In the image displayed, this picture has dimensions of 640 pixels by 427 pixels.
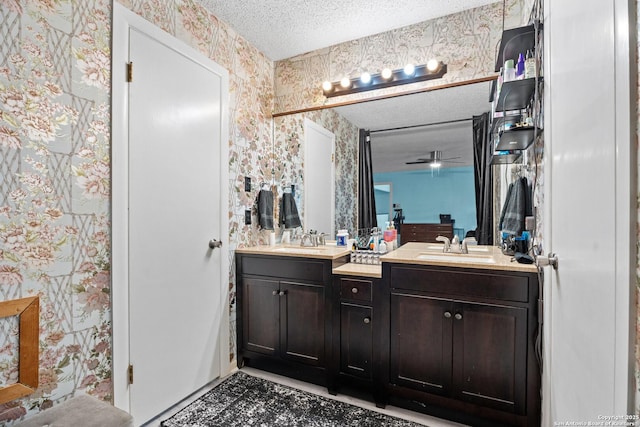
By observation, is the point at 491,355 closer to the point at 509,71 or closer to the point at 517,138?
the point at 517,138

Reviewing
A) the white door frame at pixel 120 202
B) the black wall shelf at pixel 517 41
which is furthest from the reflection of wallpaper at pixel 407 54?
the white door frame at pixel 120 202

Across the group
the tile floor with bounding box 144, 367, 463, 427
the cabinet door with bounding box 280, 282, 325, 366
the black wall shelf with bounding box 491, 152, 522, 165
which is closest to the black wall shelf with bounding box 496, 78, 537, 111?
the black wall shelf with bounding box 491, 152, 522, 165

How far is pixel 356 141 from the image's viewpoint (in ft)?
8.36

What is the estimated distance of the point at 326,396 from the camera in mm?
2004

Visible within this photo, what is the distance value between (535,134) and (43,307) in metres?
2.29

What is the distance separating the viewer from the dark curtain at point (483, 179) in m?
2.13

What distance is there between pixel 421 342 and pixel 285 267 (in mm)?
993

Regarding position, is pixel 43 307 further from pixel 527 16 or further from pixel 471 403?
pixel 527 16

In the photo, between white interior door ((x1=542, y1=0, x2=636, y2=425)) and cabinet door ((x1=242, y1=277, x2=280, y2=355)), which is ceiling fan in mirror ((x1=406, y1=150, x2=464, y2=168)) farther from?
cabinet door ((x1=242, y1=277, x2=280, y2=355))

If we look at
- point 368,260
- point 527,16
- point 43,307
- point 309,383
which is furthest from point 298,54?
point 309,383

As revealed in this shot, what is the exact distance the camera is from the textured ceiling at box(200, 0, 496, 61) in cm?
206

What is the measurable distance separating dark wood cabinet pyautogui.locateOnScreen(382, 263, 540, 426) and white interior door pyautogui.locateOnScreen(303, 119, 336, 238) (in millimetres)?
943

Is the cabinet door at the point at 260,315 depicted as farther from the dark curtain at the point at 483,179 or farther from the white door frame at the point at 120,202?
the dark curtain at the point at 483,179

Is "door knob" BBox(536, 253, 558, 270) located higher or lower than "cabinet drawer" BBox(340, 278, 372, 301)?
higher
